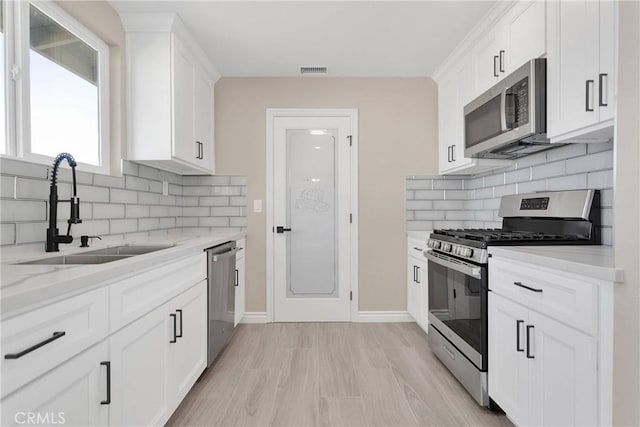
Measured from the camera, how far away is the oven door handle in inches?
75.0

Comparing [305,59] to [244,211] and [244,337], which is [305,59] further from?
[244,337]

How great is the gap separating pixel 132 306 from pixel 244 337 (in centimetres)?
188

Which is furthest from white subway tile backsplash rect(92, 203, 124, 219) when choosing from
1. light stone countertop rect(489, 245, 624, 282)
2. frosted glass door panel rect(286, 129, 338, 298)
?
light stone countertop rect(489, 245, 624, 282)

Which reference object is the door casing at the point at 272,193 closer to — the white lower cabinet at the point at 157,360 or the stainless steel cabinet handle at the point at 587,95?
the white lower cabinet at the point at 157,360

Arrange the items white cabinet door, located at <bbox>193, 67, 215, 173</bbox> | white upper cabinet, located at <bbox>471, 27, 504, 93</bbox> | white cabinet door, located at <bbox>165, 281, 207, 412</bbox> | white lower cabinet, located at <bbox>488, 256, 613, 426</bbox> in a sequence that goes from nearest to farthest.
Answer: white lower cabinet, located at <bbox>488, 256, 613, 426</bbox> → white cabinet door, located at <bbox>165, 281, 207, 412</bbox> → white upper cabinet, located at <bbox>471, 27, 504, 93</bbox> → white cabinet door, located at <bbox>193, 67, 215, 173</bbox>

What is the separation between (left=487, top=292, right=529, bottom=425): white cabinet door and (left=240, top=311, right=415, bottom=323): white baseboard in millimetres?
1620

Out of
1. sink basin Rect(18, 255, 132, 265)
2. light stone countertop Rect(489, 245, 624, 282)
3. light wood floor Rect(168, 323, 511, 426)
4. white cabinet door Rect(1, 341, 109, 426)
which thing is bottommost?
light wood floor Rect(168, 323, 511, 426)

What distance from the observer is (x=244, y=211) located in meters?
3.51

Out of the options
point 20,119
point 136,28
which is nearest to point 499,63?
point 136,28

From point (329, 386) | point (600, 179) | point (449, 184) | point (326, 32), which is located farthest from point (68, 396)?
point (449, 184)

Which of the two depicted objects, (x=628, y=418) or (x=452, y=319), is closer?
(x=628, y=418)

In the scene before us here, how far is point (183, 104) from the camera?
106 inches

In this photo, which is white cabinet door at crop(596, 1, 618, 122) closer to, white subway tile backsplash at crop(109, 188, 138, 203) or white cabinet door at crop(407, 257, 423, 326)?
white cabinet door at crop(407, 257, 423, 326)

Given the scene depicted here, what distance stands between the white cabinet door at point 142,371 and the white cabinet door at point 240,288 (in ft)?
4.75
